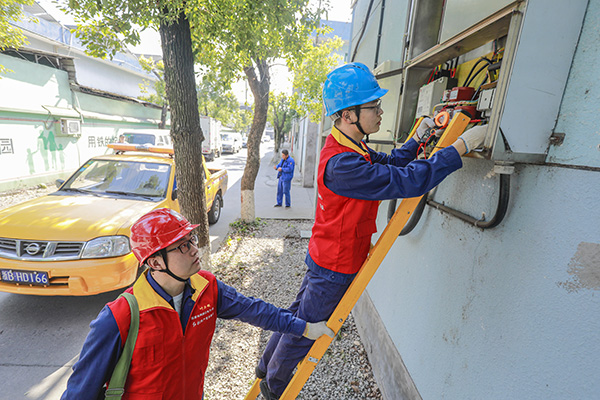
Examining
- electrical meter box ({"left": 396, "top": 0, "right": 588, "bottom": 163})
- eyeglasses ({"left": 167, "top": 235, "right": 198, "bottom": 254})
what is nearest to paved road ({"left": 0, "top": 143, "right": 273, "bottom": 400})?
eyeglasses ({"left": 167, "top": 235, "right": 198, "bottom": 254})

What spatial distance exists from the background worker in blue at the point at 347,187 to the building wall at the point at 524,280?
354mm

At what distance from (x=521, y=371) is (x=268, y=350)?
1.62 m

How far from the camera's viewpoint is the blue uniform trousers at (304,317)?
76.7 inches

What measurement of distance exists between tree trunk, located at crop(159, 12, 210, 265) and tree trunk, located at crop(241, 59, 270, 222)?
2.83m

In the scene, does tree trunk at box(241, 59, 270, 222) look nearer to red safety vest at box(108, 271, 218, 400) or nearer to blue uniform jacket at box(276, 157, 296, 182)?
blue uniform jacket at box(276, 157, 296, 182)

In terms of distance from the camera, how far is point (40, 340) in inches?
120

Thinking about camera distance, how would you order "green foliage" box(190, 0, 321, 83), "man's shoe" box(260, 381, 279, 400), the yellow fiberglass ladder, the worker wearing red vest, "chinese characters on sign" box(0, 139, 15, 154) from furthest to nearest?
"chinese characters on sign" box(0, 139, 15, 154) → "green foliage" box(190, 0, 321, 83) → "man's shoe" box(260, 381, 279, 400) → the yellow fiberglass ladder → the worker wearing red vest

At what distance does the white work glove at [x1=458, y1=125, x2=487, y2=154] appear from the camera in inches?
53.2

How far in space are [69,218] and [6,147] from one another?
8473mm

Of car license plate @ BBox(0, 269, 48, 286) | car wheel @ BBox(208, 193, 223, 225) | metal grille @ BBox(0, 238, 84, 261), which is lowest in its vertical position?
car wheel @ BBox(208, 193, 223, 225)

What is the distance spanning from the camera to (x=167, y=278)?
4.66 feet

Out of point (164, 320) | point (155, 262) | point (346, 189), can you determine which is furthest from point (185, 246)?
point (346, 189)

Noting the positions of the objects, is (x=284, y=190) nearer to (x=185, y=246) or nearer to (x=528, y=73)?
(x=185, y=246)

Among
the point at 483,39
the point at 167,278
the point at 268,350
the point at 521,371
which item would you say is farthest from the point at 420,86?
the point at 268,350
